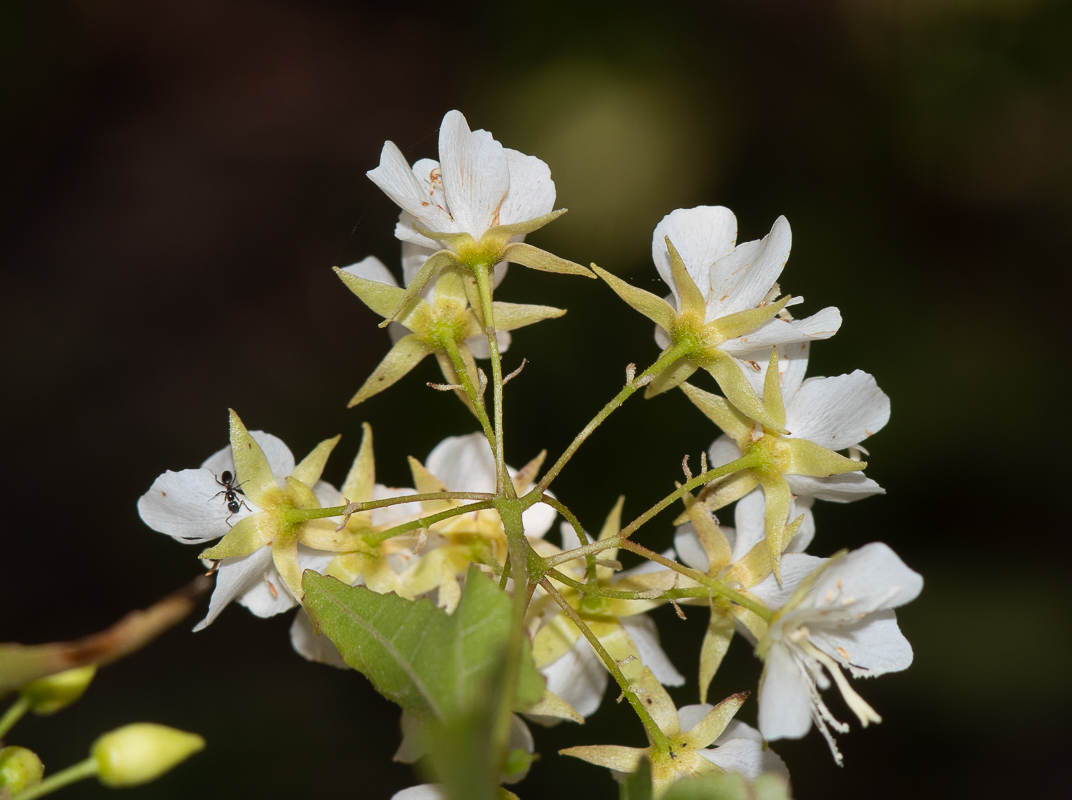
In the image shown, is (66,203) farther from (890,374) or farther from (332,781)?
(890,374)

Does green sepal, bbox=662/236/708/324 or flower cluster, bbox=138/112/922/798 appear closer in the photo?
flower cluster, bbox=138/112/922/798

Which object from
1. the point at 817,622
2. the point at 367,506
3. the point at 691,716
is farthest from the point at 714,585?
the point at 367,506

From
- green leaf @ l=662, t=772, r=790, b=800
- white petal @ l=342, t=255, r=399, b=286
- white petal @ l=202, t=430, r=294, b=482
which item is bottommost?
green leaf @ l=662, t=772, r=790, b=800

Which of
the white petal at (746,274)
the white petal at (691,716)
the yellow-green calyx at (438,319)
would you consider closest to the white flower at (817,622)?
the white petal at (691,716)

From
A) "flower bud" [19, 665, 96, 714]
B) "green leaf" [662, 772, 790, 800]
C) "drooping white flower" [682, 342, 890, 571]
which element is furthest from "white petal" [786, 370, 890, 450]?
→ "flower bud" [19, 665, 96, 714]

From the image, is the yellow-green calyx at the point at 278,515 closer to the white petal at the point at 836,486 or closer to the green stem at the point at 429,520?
the green stem at the point at 429,520

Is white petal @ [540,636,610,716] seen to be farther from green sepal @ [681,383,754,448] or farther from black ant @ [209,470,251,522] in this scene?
black ant @ [209,470,251,522]
